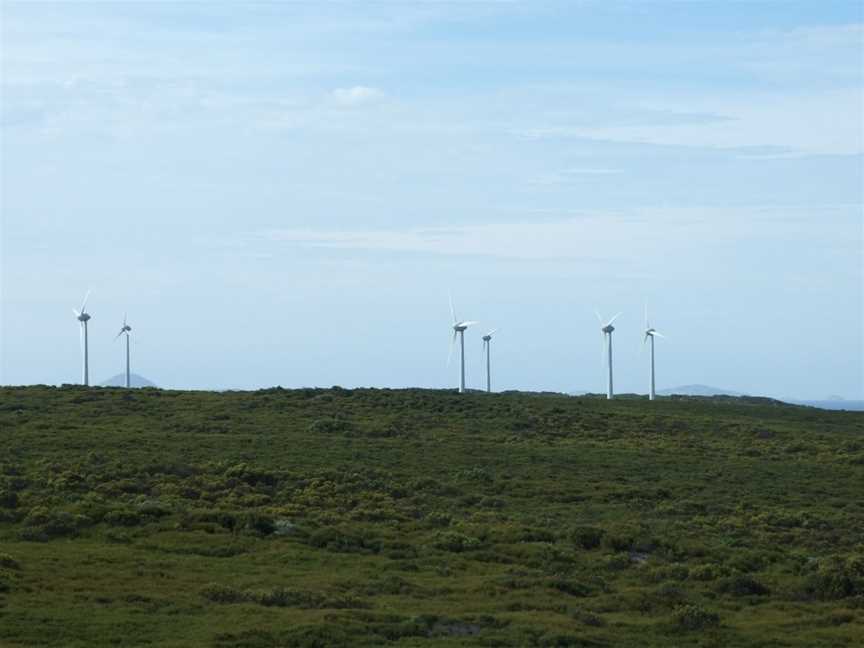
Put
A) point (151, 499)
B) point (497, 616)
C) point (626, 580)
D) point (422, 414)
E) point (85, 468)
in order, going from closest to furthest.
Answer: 1. point (497, 616)
2. point (626, 580)
3. point (151, 499)
4. point (85, 468)
5. point (422, 414)

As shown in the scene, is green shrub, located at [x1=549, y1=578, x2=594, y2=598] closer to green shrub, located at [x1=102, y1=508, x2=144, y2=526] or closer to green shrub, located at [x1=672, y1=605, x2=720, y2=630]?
green shrub, located at [x1=672, y1=605, x2=720, y2=630]

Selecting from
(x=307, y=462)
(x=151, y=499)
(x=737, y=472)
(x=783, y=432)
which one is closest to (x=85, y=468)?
(x=151, y=499)

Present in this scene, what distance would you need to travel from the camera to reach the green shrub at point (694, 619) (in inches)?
1336

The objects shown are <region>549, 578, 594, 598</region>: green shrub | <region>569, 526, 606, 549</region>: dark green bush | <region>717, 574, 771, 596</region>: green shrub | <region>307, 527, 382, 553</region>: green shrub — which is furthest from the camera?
<region>569, 526, 606, 549</region>: dark green bush

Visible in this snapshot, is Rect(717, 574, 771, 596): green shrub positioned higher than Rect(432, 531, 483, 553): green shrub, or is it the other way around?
Rect(432, 531, 483, 553): green shrub

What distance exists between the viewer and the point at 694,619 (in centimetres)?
3412

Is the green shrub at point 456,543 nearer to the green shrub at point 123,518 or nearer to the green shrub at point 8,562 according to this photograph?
the green shrub at point 123,518

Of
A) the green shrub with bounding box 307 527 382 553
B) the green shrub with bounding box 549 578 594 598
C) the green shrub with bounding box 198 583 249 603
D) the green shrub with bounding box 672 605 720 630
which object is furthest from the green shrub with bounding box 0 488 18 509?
the green shrub with bounding box 672 605 720 630

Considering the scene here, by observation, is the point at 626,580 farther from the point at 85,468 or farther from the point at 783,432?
the point at 783,432

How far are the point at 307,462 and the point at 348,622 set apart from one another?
28897mm

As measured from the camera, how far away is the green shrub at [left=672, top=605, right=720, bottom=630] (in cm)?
3394

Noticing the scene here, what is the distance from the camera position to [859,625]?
3512 centimetres

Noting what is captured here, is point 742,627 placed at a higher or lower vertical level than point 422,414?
lower

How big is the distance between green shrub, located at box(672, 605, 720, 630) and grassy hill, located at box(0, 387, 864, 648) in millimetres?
67
